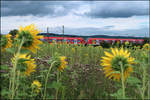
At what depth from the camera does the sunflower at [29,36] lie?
1.74 m

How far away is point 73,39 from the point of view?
55.3 ft

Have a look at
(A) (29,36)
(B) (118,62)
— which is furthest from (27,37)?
(B) (118,62)

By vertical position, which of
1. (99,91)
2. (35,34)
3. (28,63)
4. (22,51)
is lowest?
(99,91)

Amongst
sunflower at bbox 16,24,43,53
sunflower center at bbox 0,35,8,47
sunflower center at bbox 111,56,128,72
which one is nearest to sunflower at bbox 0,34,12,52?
sunflower center at bbox 0,35,8,47

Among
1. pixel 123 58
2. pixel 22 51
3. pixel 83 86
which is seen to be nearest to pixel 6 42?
pixel 22 51

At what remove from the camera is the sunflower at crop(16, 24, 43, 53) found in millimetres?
1738

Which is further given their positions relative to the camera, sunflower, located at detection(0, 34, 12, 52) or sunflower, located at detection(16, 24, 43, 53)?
sunflower, located at detection(0, 34, 12, 52)

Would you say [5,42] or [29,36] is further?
[5,42]

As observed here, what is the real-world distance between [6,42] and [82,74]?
182 cm

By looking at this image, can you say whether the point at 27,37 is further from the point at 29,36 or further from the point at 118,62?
the point at 118,62

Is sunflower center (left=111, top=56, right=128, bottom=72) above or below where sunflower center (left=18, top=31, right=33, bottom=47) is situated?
below

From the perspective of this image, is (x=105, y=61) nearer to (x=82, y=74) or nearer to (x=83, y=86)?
(x=83, y=86)

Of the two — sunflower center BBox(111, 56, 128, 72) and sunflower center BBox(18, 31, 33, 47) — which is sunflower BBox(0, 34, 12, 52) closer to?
sunflower center BBox(18, 31, 33, 47)

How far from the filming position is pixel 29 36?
1.77 m
